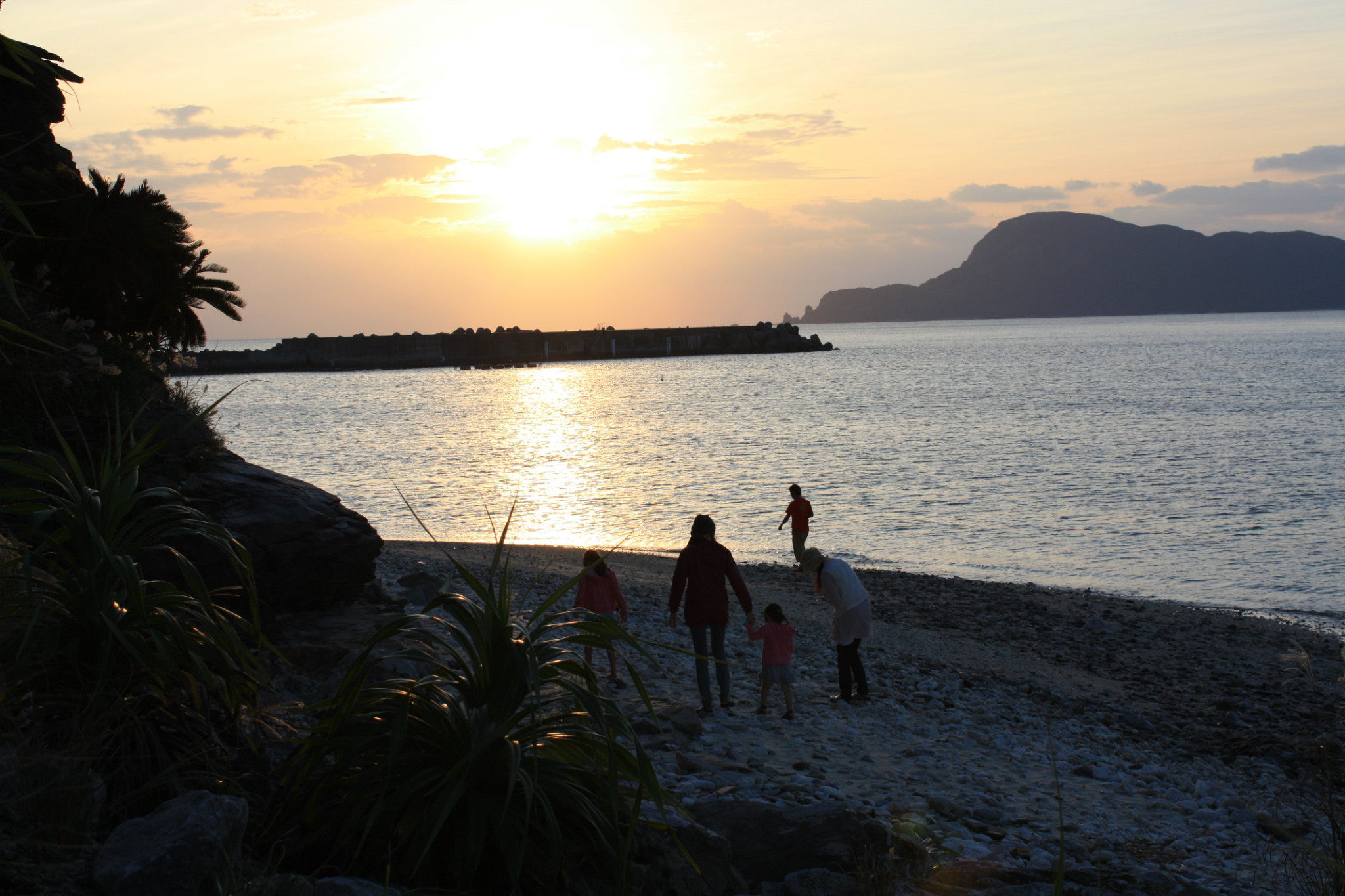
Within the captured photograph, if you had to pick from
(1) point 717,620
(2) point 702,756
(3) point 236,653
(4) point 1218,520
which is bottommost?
(4) point 1218,520

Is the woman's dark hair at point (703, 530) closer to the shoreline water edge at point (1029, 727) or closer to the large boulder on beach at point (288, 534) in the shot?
the shoreline water edge at point (1029, 727)

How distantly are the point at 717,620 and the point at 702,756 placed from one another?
161 cm

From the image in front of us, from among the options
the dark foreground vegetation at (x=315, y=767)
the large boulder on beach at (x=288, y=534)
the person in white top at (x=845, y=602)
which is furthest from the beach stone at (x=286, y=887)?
the person in white top at (x=845, y=602)

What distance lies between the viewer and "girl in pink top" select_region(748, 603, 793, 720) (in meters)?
8.79

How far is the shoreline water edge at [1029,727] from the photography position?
6.49 m

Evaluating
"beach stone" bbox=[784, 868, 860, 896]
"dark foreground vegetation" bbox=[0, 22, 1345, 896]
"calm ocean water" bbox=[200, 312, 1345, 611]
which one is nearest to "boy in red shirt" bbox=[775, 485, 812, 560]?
"calm ocean water" bbox=[200, 312, 1345, 611]

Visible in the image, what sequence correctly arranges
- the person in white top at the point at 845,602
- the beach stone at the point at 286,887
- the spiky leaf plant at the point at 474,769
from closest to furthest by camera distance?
the beach stone at the point at 286,887
the spiky leaf plant at the point at 474,769
the person in white top at the point at 845,602

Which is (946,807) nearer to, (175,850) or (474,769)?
(474,769)

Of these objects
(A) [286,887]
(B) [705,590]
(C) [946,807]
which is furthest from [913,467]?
(A) [286,887]

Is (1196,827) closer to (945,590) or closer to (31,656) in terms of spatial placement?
(31,656)

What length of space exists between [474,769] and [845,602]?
6005 mm

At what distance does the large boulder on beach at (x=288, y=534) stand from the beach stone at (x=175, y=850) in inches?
181

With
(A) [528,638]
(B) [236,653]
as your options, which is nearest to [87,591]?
(B) [236,653]

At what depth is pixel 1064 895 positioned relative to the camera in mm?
5066
